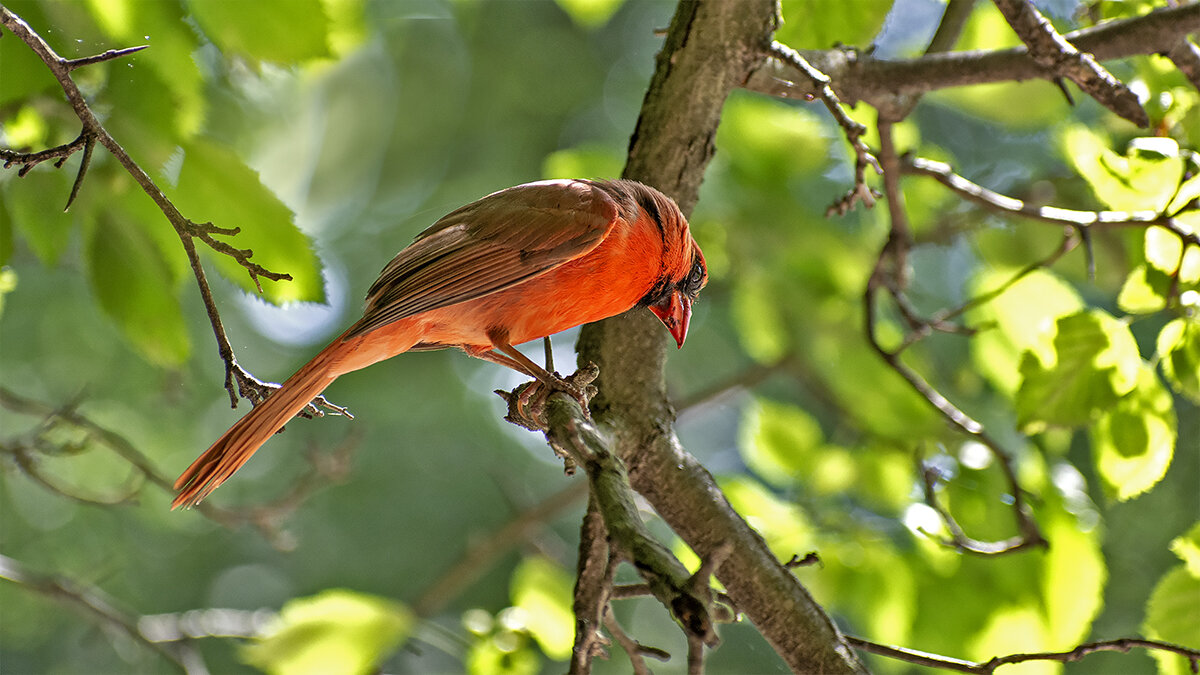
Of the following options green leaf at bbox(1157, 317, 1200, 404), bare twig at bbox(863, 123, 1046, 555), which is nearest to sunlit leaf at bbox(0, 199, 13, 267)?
bare twig at bbox(863, 123, 1046, 555)

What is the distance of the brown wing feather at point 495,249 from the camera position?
2.04 meters

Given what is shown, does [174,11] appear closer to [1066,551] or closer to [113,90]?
[113,90]

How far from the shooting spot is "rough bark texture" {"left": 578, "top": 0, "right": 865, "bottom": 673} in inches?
70.1

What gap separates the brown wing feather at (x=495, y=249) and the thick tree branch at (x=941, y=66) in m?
0.52

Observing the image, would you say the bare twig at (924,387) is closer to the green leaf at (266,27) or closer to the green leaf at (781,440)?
the green leaf at (781,440)

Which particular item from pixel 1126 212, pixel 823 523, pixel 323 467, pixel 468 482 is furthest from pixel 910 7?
pixel 468 482

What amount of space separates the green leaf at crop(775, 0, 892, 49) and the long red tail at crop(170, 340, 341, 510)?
138cm

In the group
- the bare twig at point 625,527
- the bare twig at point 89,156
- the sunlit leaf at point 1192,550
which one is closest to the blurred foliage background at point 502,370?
the sunlit leaf at point 1192,550

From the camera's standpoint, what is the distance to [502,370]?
4062 millimetres

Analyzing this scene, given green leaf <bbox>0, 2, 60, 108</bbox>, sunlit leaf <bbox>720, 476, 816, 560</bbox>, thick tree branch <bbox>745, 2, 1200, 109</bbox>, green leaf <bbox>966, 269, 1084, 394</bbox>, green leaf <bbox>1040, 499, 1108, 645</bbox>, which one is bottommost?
green leaf <bbox>1040, 499, 1108, 645</bbox>

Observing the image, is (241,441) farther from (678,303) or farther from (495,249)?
(678,303)

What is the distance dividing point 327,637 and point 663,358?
121 centimetres

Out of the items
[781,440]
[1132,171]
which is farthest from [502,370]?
[1132,171]

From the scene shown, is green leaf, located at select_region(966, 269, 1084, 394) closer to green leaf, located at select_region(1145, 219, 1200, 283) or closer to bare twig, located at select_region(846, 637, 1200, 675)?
green leaf, located at select_region(1145, 219, 1200, 283)
